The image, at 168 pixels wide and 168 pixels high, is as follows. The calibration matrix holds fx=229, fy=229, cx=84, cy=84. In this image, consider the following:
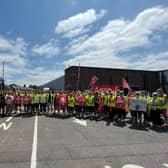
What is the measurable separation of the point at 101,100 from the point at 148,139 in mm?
6419

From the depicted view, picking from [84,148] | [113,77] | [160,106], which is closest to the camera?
[84,148]

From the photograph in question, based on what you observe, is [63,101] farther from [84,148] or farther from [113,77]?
[113,77]

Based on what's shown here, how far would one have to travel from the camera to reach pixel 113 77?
63094mm

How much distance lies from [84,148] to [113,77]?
56.4 metres

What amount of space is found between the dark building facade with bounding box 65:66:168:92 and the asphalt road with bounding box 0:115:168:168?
45.7 metres

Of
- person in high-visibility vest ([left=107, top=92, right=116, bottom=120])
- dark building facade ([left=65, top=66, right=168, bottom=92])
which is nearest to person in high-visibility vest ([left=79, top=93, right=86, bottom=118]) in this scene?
person in high-visibility vest ([left=107, top=92, right=116, bottom=120])

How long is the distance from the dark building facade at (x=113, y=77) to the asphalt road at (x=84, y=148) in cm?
4570

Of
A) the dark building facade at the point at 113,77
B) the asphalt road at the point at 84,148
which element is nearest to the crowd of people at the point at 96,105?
the asphalt road at the point at 84,148

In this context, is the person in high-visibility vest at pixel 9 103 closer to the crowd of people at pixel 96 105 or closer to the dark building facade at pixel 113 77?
the crowd of people at pixel 96 105

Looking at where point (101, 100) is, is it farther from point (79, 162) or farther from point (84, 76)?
point (84, 76)

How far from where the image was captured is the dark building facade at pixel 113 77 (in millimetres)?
57094

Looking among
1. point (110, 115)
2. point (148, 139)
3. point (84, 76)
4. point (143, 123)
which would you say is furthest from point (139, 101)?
point (84, 76)

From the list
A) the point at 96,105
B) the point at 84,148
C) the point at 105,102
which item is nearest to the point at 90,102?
the point at 96,105

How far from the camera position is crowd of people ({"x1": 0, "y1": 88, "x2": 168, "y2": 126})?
11.6m
